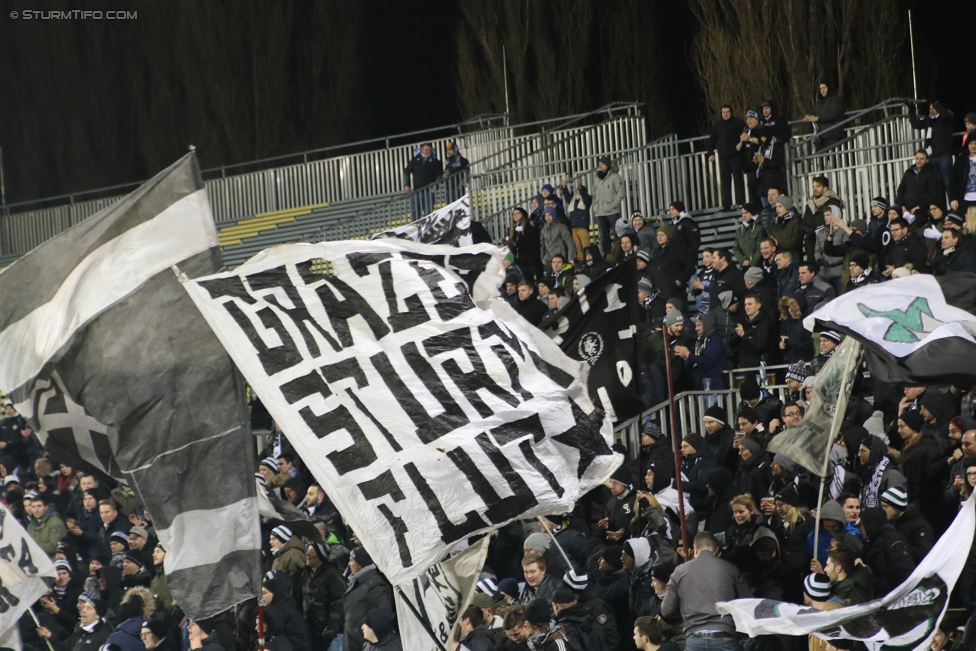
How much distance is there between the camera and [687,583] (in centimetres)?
1121

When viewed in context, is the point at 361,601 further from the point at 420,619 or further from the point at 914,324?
the point at 914,324

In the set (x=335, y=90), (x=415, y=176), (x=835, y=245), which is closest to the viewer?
(x=835, y=245)

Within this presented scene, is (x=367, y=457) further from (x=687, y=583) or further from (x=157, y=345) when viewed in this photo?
(x=687, y=583)

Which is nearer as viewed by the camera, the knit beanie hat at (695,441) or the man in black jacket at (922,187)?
the knit beanie hat at (695,441)

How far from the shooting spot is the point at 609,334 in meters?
13.6

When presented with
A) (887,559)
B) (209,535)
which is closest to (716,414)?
(887,559)

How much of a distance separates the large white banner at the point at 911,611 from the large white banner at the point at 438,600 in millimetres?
1742

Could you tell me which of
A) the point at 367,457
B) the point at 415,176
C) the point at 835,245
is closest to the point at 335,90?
the point at 415,176

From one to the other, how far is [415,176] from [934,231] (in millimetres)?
12718

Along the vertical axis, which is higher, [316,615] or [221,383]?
[221,383]

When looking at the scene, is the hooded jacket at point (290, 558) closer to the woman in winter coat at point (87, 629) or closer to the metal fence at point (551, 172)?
the woman in winter coat at point (87, 629)
